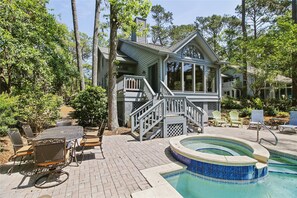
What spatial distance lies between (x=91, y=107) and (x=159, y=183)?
857cm

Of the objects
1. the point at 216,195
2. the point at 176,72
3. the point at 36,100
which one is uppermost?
the point at 176,72

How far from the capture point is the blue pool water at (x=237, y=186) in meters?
3.77

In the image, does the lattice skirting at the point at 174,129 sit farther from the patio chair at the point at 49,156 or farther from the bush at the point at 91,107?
the bush at the point at 91,107

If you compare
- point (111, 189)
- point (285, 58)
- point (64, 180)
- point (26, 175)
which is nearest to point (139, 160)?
point (111, 189)

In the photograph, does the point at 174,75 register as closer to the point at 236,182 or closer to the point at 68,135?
the point at 236,182

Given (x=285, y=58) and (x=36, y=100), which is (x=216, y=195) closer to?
(x=36, y=100)

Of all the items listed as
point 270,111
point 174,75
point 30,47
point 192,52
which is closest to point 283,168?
point 174,75

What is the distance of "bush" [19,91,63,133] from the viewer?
8383mm

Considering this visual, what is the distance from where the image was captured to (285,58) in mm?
13492

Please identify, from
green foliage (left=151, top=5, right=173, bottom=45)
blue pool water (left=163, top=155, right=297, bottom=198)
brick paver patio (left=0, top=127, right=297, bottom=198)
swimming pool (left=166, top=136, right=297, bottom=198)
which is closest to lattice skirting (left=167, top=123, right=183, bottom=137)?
brick paver patio (left=0, top=127, right=297, bottom=198)

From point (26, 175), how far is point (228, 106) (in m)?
19.4

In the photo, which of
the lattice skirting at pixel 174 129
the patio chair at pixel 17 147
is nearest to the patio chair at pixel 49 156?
the patio chair at pixel 17 147

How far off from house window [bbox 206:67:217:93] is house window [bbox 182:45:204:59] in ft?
4.75

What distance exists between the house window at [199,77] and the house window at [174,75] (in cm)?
165
